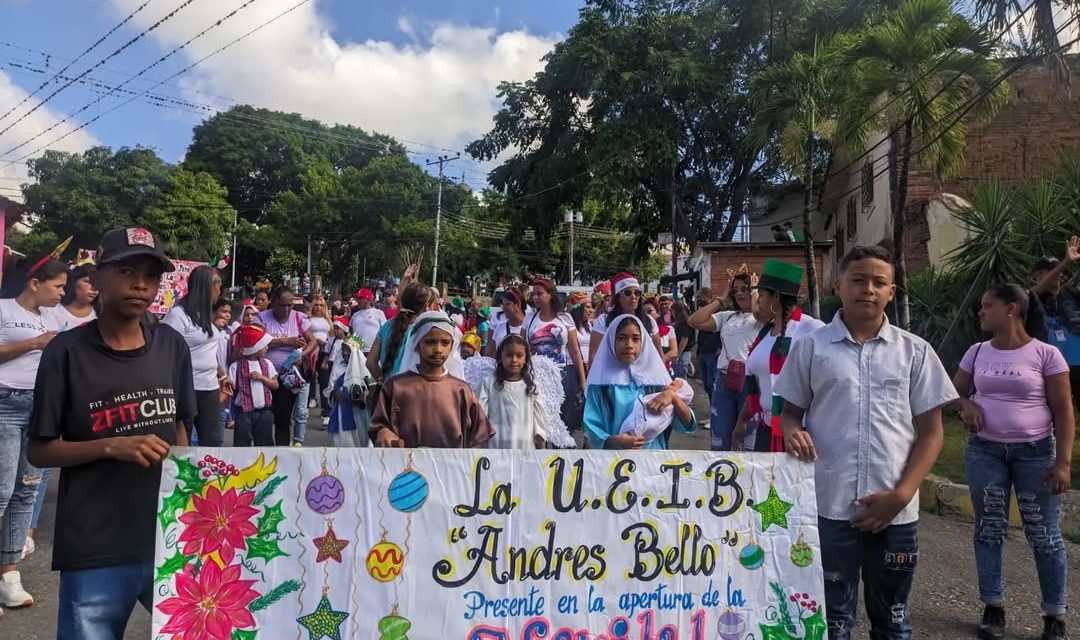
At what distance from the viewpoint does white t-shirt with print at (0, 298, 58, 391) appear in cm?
428

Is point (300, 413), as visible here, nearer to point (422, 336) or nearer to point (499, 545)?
point (422, 336)

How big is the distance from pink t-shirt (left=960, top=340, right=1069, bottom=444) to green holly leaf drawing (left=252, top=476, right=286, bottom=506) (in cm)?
344

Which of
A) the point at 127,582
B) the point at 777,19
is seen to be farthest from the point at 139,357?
the point at 777,19

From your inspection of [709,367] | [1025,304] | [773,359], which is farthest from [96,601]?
[709,367]

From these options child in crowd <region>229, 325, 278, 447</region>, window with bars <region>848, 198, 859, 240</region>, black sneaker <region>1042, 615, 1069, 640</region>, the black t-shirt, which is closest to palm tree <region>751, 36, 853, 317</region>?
window with bars <region>848, 198, 859, 240</region>

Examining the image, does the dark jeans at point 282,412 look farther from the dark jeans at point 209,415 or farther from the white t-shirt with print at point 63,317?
the white t-shirt with print at point 63,317

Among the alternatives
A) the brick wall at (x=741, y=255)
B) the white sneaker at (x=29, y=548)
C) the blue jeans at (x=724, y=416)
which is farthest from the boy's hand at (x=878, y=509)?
the brick wall at (x=741, y=255)

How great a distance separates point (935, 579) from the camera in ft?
16.3

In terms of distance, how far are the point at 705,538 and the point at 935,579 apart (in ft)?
8.87

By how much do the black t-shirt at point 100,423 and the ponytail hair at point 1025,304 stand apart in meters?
3.85

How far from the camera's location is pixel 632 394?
4.63 metres

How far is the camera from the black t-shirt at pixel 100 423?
93.8 inches

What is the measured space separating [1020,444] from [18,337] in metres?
5.27

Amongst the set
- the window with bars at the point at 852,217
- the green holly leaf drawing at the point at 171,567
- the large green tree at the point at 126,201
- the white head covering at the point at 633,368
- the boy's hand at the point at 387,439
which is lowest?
the green holly leaf drawing at the point at 171,567
